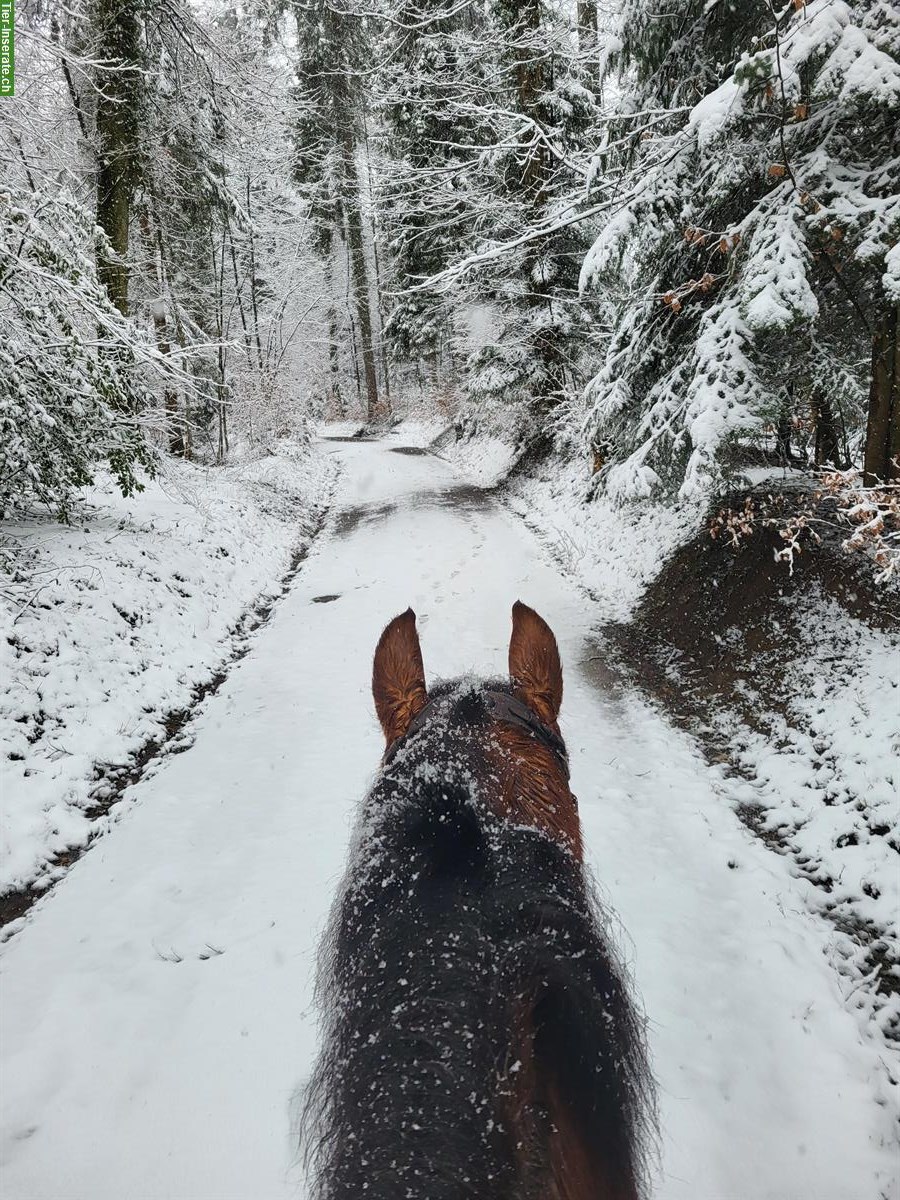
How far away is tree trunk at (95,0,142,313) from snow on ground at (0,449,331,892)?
299 cm

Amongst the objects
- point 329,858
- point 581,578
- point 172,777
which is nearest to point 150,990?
point 329,858

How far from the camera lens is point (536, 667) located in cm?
171

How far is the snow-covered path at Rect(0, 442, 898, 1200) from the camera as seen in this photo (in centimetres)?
205

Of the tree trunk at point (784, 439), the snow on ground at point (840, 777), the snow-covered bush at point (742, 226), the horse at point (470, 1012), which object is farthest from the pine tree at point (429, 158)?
the horse at point (470, 1012)

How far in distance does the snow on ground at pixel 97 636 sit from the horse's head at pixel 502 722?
10.2 feet

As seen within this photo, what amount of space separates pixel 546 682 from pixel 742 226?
155 inches

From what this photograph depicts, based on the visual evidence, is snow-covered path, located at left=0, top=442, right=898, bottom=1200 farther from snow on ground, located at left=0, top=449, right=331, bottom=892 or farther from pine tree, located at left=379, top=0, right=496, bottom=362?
pine tree, located at left=379, top=0, right=496, bottom=362

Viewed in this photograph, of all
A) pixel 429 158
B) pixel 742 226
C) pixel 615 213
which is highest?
pixel 429 158

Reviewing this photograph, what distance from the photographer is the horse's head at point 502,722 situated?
4.03ft

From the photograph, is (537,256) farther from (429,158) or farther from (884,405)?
(884,405)

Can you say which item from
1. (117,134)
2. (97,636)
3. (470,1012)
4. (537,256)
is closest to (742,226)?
(470,1012)

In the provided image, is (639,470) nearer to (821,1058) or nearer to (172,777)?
(821,1058)

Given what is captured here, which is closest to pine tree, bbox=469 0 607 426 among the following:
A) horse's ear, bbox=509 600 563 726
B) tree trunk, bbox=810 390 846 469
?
tree trunk, bbox=810 390 846 469

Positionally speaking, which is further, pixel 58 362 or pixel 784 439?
pixel 784 439
